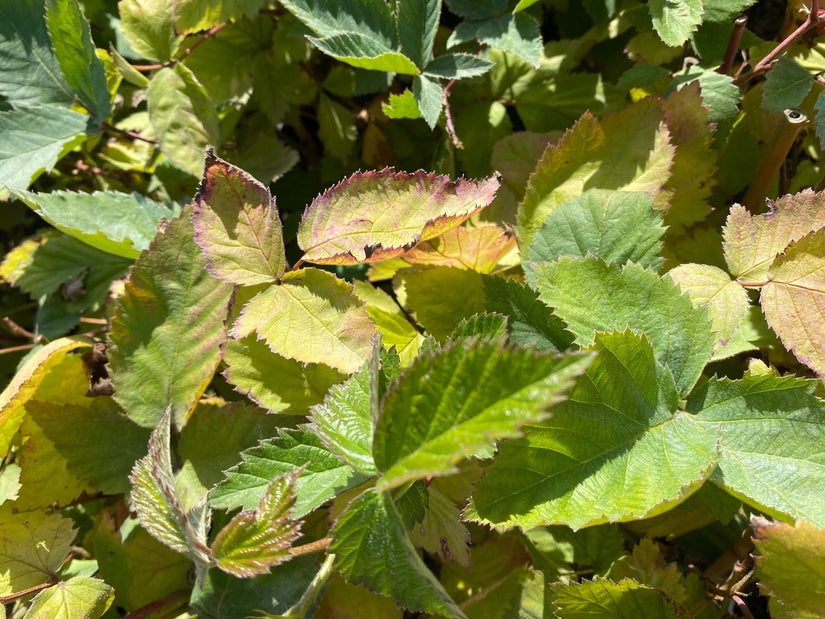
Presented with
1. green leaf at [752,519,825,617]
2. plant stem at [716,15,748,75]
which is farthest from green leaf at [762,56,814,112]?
green leaf at [752,519,825,617]

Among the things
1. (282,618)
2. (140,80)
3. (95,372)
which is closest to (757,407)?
(282,618)

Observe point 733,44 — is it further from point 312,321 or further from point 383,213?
point 312,321

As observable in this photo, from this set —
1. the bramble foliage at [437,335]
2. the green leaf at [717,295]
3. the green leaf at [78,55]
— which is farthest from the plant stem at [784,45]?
the green leaf at [78,55]

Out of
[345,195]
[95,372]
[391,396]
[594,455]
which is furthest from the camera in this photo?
[95,372]

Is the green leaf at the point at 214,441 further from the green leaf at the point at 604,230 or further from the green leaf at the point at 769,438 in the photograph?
the green leaf at the point at 769,438

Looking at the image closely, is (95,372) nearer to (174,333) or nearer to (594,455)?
(174,333)

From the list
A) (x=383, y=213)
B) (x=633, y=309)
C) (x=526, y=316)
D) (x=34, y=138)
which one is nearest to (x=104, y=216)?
(x=34, y=138)

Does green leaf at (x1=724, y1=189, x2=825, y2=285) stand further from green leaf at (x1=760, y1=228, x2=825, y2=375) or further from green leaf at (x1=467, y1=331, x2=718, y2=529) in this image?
green leaf at (x1=467, y1=331, x2=718, y2=529)
